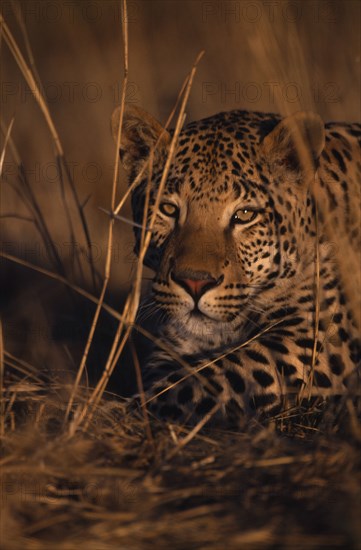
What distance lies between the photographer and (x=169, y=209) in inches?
202

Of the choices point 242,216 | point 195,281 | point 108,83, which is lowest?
point 195,281

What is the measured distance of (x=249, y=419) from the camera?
14.8 feet

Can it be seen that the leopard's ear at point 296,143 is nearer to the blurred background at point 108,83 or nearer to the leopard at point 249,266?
the leopard at point 249,266

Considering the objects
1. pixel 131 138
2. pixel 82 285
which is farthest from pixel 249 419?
pixel 82 285

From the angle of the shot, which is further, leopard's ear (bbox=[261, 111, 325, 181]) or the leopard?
leopard's ear (bbox=[261, 111, 325, 181])

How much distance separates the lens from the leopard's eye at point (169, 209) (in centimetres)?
512

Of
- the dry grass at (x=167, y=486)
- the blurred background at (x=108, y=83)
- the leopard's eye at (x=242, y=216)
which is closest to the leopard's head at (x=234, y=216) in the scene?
A: the leopard's eye at (x=242, y=216)

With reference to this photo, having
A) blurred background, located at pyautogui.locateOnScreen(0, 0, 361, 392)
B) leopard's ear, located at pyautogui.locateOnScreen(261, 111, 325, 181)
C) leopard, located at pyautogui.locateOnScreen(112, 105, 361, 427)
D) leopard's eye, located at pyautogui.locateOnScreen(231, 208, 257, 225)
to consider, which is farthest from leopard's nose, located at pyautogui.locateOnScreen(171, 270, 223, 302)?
blurred background, located at pyautogui.locateOnScreen(0, 0, 361, 392)

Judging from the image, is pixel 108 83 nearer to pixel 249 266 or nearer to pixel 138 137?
pixel 138 137

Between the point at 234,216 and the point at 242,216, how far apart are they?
0.04 metres

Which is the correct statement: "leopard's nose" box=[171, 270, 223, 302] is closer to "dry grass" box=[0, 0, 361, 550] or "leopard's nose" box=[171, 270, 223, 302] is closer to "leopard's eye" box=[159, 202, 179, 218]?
"leopard's eye" box=[159, 202, 179, 218]

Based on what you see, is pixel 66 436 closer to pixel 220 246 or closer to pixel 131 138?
pixel 220 246

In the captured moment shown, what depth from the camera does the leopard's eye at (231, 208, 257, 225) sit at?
501cm

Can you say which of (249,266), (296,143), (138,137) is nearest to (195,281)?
(249,266)
